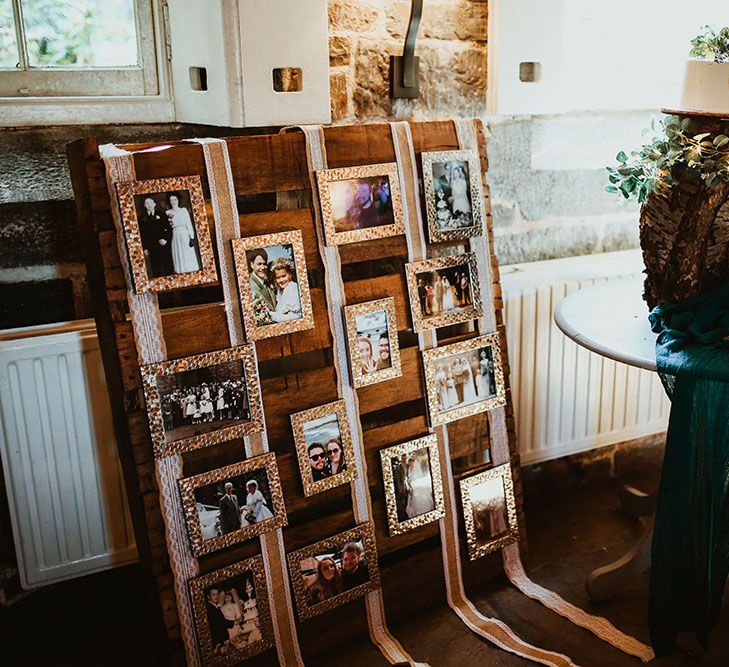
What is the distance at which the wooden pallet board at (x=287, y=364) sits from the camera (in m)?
1.73

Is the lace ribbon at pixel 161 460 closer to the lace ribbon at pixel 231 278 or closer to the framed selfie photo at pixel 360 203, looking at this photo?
the lace ribbon at pixel 231 278

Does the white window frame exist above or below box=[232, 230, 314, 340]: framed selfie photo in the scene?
above

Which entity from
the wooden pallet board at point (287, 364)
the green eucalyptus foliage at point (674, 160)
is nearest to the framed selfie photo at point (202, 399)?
the wooden pallet board at point (287, 364)

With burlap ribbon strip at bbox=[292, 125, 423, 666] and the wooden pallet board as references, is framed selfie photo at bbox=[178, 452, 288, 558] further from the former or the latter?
burlap ribbon strip at bbox=[292, 125, 423, 666]

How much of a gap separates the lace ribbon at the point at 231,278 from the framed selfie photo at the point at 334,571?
0.14ft

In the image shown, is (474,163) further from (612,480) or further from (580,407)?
(612,480)

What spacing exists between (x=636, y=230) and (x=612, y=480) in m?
0.90

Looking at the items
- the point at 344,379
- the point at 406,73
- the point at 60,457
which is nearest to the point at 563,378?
the point at 344,379

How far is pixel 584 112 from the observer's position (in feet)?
8.64

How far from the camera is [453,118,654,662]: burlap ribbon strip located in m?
2.11

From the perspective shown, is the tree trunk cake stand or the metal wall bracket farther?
the metal wall bracket

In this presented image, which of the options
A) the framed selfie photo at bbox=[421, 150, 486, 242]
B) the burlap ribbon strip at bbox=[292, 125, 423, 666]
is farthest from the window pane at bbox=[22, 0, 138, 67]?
the framed selfie photo at bbox=[421, 150, 486, 242]

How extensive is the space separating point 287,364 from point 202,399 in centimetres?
40

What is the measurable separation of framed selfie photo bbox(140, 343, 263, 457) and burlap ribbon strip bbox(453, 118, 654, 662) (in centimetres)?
69
